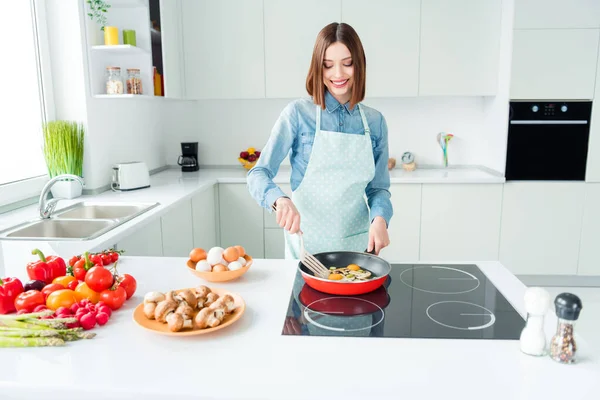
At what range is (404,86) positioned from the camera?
3438 mm

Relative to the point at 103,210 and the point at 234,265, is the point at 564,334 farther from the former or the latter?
the point at 103,210

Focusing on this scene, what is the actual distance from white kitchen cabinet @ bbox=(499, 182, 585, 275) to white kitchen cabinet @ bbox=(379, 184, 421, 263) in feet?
1.90

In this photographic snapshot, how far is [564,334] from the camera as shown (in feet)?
3.06

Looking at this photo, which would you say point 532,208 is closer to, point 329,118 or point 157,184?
point 329,118

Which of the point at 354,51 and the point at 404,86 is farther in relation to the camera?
the point at 404,86

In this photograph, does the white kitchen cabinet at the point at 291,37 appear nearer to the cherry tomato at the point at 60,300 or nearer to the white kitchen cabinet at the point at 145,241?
the white kitchen cabinet at the point at 145,241

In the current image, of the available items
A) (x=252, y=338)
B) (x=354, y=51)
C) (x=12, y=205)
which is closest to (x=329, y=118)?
(x=354, y=51)

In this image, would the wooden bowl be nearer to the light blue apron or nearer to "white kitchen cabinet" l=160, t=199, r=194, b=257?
the light blue apron

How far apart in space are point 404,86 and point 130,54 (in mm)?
1811

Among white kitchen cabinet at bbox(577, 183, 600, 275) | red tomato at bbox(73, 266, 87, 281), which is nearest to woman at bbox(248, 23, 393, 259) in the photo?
red tomato at bbox(73, 266, 87, 281)

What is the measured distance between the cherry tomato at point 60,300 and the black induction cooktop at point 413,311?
0.50 meters

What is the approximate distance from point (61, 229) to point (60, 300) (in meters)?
1.09

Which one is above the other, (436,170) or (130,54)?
(130,54)

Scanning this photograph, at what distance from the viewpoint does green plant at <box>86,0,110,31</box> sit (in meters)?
2.62
